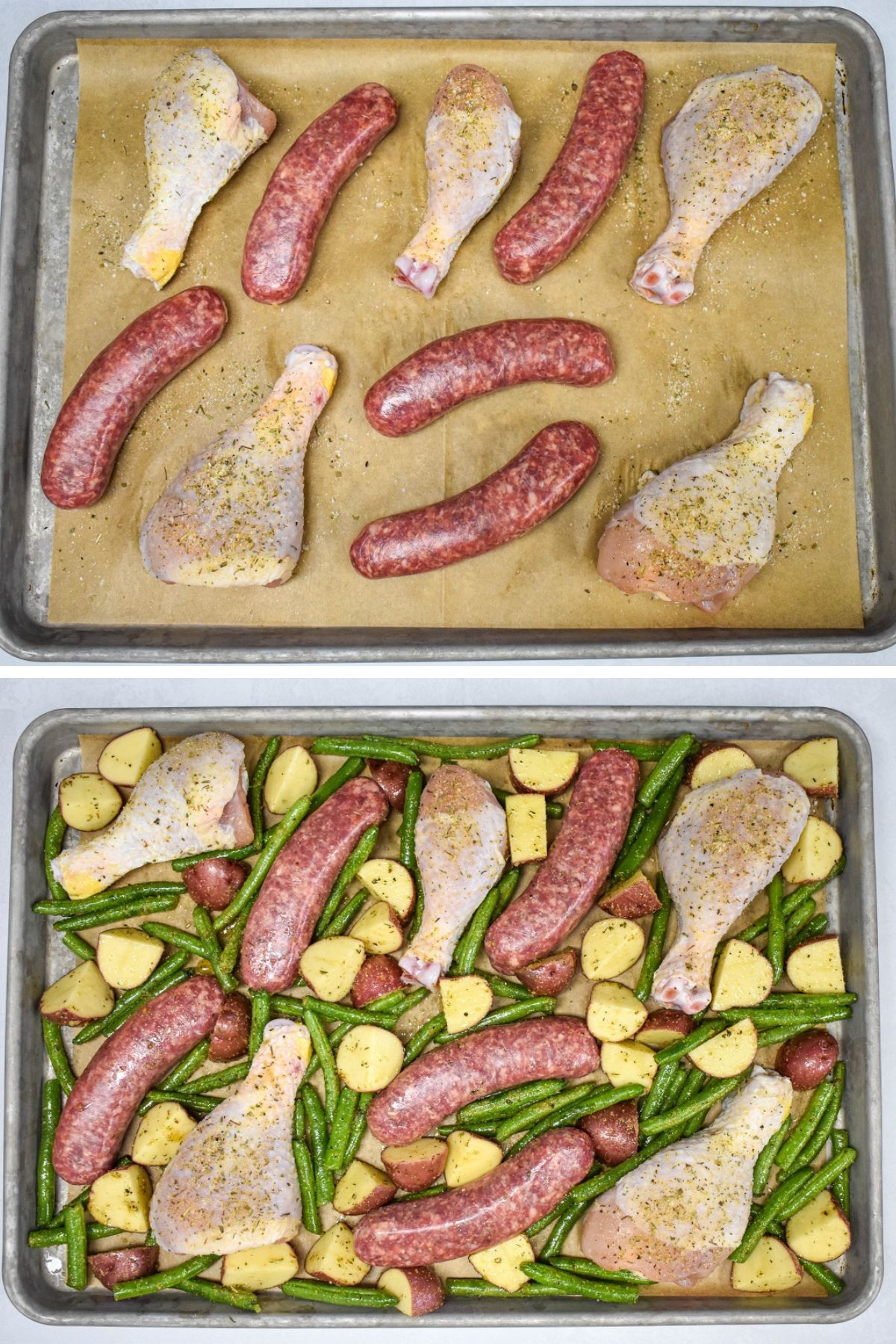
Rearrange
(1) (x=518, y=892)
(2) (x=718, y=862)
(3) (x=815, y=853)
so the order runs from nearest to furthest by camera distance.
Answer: (2) (x=718, y=862) < (3) (x=815, y=853) < (1) (x=518, y=892)

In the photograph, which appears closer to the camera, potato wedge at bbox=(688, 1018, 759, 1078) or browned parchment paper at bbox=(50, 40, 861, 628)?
potato wedge at bbox=(688, 1018, 759, 1078)

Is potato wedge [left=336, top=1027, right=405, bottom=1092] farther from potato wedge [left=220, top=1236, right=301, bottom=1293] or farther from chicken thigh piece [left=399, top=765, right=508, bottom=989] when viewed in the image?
potato wedge [left=220, top=1236, right=301, bottom=1293]

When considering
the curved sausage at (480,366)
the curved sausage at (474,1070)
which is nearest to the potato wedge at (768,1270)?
the curved sausage at (474,1070)

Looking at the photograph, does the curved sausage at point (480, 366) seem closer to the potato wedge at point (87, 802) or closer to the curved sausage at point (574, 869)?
the curved sausage at point (574, 869)

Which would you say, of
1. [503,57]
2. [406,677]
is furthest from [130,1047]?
[503,57]

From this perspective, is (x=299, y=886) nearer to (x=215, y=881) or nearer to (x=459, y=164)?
(x=215, y=881)

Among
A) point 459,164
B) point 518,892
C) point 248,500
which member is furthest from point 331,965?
point 459,164

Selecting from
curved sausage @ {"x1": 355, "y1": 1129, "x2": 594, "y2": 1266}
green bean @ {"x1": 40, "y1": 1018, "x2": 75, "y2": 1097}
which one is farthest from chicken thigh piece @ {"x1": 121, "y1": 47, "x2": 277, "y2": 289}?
curved sausage @ {"x1": 355, "y1": 1129, "x2": 594, "y2": 1266}
